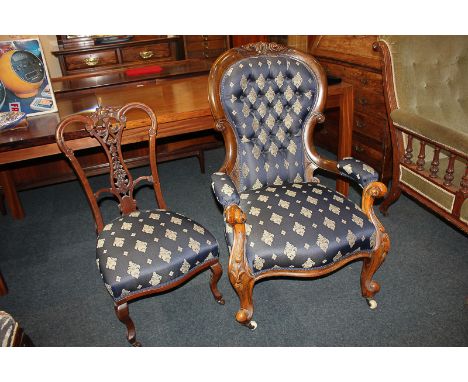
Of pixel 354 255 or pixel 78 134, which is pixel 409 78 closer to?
pixel 354 255

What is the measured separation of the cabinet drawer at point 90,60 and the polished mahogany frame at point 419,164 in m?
3.86

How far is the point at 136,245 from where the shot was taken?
1689mm

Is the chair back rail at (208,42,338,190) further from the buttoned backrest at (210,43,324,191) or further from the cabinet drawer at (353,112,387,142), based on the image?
the cabinet drawer at (353,112,387,142)

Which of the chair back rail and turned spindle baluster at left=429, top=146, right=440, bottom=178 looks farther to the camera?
turned spindle baluster at left=429, top=146, right=440, bottom=178

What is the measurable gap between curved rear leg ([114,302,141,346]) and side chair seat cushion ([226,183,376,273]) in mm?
535

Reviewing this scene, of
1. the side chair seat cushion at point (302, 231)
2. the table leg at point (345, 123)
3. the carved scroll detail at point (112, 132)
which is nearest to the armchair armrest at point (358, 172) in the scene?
the side chair seat cushion at point (302, 231)

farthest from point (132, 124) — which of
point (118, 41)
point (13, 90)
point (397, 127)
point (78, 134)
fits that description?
point (118, 41)

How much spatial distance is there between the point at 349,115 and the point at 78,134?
5.47ft

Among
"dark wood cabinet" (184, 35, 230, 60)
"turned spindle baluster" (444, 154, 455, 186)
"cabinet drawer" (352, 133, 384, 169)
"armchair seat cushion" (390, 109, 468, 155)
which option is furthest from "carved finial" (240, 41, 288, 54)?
"dark wood cabinet" (184, 35, 230, 60)

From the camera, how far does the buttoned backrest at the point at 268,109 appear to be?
1.92 meters

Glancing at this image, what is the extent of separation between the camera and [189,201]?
3.02 m

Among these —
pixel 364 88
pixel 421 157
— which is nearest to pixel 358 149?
pixel 364 88

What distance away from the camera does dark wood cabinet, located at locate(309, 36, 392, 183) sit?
2.86 meters
